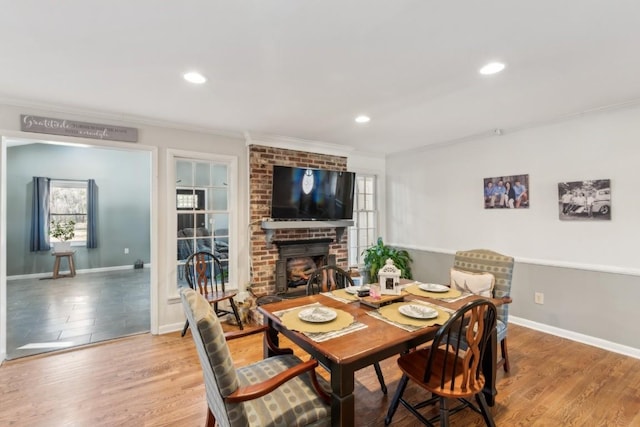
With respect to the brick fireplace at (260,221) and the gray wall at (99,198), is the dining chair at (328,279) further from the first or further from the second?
the gray wall at (99,198)

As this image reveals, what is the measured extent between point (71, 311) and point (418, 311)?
473cm

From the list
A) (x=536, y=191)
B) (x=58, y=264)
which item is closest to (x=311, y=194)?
(x=536, y=191)

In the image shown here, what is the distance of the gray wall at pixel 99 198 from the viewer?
20.6 feet

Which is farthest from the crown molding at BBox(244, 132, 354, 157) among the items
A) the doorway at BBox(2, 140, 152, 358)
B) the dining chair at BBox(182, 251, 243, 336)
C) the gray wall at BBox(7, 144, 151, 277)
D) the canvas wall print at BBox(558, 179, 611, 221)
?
the gray wall at BBox(7, 144, 151, 277)

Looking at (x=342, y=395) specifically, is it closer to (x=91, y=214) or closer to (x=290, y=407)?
(x=290, y=407)

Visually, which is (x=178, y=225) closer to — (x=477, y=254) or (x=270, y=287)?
(x=270, y=287)

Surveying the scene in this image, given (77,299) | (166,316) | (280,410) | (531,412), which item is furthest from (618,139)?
(77,299)

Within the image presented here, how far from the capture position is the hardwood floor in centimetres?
209

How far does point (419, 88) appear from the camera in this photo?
2615 mm

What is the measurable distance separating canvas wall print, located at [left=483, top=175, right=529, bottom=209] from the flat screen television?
1.84 m

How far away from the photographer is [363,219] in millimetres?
5449

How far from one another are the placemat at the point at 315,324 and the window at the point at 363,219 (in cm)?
333

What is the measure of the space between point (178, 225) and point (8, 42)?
2.18 meters

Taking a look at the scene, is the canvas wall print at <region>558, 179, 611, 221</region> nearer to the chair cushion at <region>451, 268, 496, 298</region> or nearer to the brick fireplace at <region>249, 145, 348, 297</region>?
the chair cushion at <region>451, 268, 496, 298</region>
